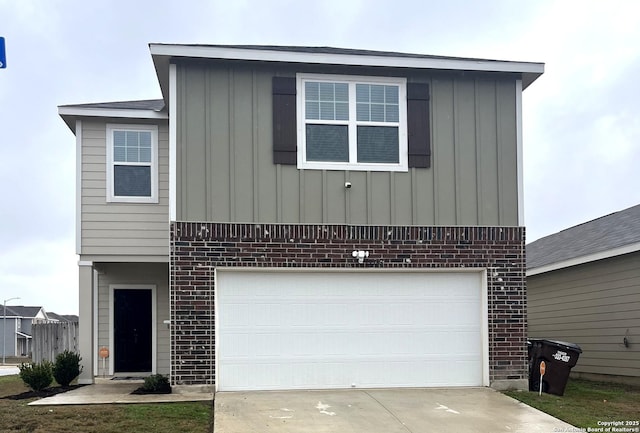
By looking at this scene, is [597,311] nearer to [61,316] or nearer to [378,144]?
[378,144]

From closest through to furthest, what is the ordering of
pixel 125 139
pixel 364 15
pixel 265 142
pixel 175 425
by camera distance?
pixel 175 425, pixel 265 142, pixel 125 139, pixel 364 15

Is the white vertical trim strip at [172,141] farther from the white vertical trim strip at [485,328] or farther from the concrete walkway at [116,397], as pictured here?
the white vertical trim strip at [485,328]

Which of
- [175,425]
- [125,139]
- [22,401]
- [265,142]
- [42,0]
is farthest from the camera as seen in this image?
[125,139]

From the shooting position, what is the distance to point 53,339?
16.9m

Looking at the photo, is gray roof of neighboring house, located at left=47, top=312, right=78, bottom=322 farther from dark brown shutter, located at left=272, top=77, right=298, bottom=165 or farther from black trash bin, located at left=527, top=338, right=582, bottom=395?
black trash bin, located at left=527, top=338, right=582, bottom=395

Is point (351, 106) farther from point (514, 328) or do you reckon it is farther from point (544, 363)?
point (544, 363)

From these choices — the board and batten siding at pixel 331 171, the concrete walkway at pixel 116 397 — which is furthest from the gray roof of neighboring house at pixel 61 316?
the board and batten siding at pixel 331 171

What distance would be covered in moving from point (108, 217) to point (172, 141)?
3.01 m

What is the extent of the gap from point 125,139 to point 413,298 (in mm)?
6140

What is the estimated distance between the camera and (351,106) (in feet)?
36.9

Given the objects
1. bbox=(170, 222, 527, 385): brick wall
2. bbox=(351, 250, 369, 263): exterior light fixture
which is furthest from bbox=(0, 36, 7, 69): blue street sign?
bbox=(351, 250, 369, 263): exterior light fixture

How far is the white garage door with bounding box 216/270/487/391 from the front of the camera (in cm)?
1077

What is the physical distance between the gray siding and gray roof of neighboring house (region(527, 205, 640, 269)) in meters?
8.85

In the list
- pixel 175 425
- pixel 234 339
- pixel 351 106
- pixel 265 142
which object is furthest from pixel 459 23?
pixel 175 425
